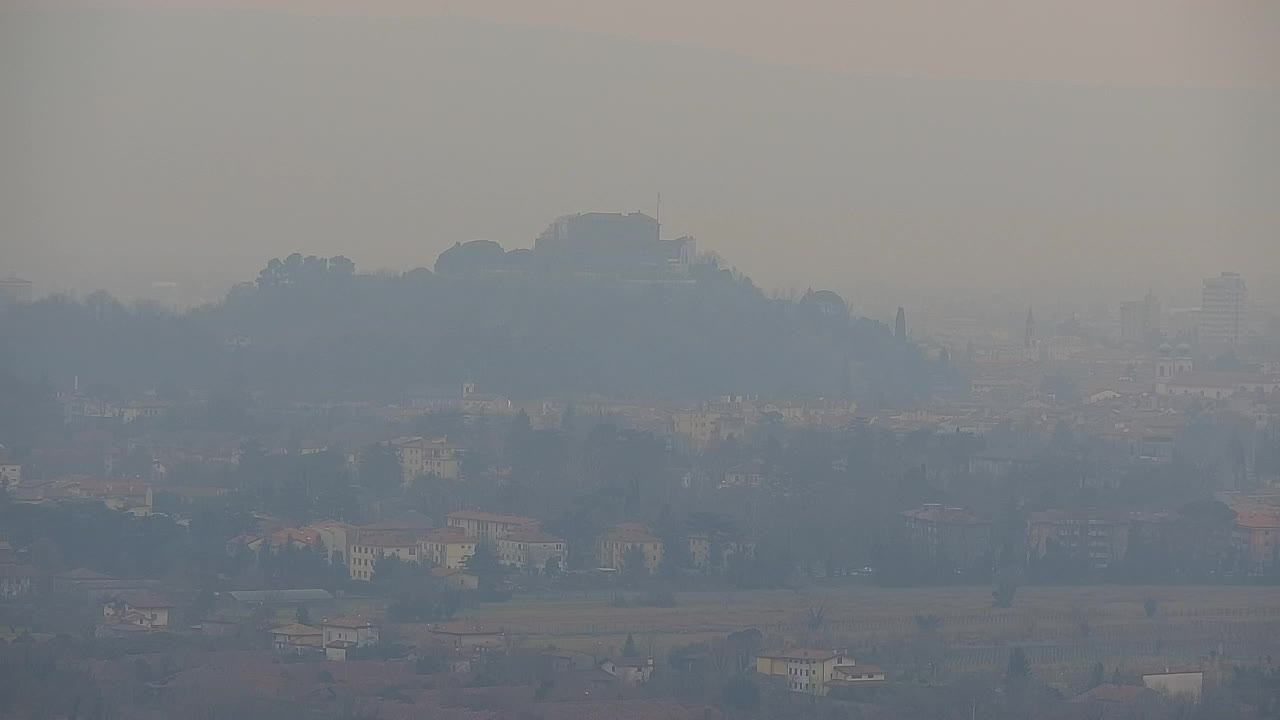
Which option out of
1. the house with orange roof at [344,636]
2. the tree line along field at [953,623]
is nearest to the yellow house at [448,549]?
the tree line along field at [953,623]

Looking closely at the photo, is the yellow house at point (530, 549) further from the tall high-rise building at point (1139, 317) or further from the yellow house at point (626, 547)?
the tall high-rise building at point (1139, 317)

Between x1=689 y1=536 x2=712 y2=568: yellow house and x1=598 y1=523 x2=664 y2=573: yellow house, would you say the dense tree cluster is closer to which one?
x1=598 y1=523 x2=664 y2=573: yellow house

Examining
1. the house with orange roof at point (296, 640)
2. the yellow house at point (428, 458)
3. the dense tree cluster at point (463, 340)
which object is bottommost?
the house with orange roof at point (296, 640)

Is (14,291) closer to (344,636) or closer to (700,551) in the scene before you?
(700,551)

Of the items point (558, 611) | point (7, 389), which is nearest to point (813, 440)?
point (7, 389)

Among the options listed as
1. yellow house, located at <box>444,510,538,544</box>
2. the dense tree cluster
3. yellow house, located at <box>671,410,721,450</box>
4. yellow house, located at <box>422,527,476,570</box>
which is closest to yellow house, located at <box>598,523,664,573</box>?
yellow house, located at <box>444,510,538,544</box>

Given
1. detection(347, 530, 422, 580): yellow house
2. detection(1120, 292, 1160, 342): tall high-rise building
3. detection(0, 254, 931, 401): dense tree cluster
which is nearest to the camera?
detection(347, 530, 422, 580): yellow house

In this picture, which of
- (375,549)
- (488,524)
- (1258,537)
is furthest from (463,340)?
(375,549)
